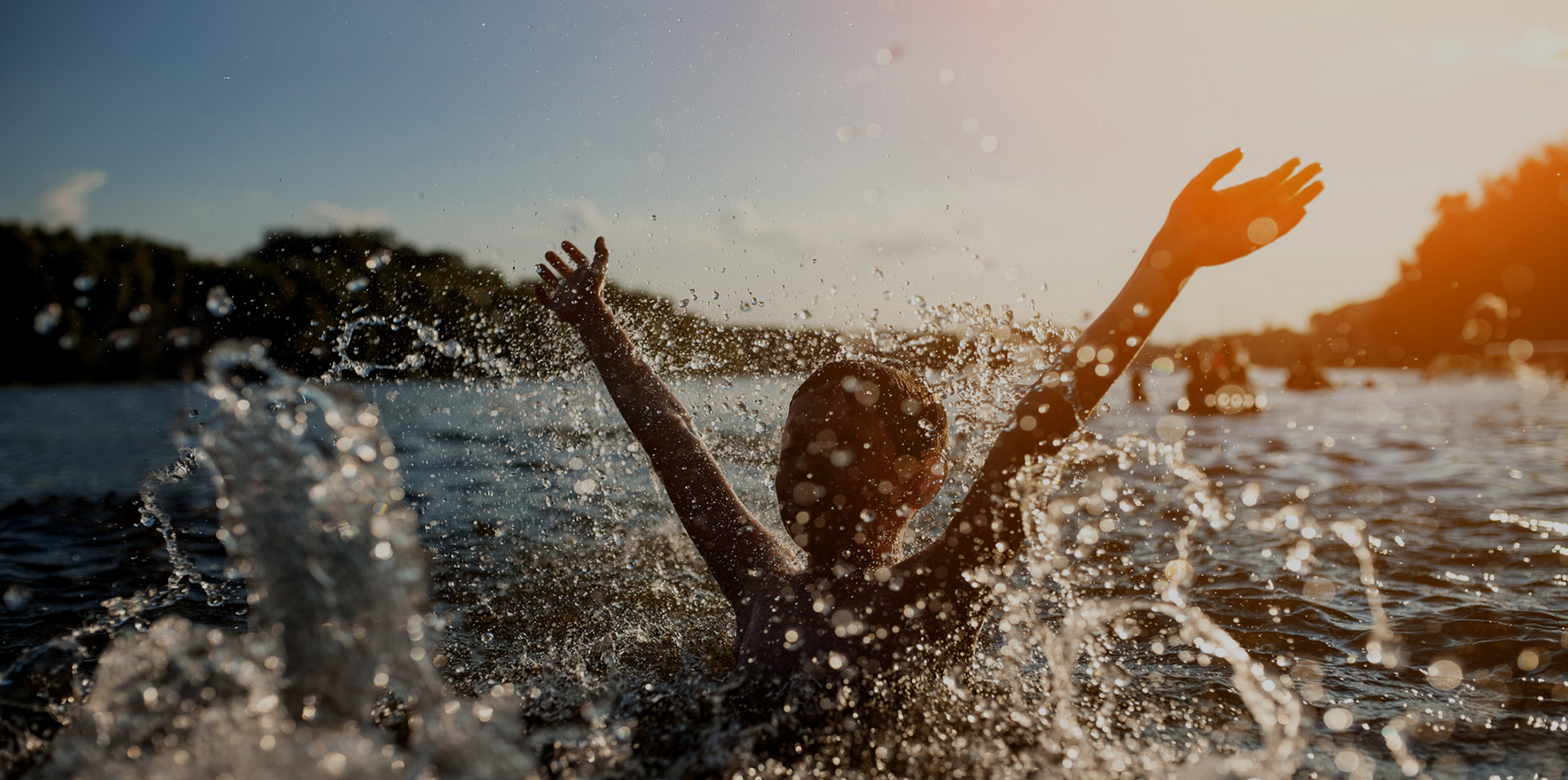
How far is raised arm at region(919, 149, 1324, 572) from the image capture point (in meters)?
2.50

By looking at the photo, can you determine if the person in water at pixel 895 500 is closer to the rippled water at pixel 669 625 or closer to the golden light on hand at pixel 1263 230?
the golden light on hand at pixel 1263 230

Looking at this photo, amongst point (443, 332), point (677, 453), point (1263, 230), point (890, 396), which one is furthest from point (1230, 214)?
point (443, 332)

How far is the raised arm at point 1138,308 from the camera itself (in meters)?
2.50

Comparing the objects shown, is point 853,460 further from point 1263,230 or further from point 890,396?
point 1263,230

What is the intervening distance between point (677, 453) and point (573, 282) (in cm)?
97

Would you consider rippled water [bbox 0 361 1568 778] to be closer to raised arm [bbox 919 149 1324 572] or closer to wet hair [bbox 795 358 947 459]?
raised arm [bbox 919 149 1324 572]

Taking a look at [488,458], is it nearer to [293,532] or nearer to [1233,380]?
[293,532]

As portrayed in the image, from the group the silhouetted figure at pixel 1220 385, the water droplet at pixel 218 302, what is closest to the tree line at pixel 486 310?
the water droplet at pixel 218 302

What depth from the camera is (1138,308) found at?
252cm

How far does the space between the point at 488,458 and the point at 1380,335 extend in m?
61.3

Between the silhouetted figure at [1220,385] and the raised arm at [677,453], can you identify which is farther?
the silhouetted figure at [1220,385]

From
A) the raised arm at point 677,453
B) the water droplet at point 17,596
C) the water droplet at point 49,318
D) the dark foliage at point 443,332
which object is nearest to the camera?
the water droplet at point 49,318

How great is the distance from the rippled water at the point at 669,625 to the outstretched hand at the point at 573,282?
48.7 inches

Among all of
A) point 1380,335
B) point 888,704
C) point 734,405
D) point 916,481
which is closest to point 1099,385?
point 916,481
